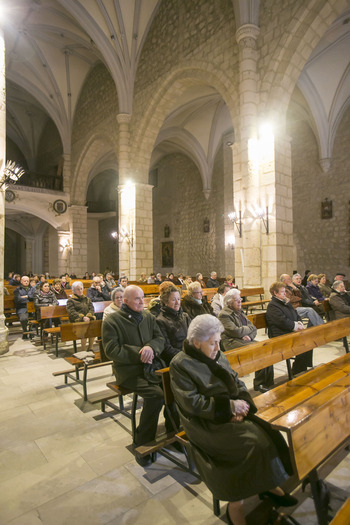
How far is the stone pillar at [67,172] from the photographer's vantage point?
18.1 metres

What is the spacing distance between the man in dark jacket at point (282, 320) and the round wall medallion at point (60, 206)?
638 inches

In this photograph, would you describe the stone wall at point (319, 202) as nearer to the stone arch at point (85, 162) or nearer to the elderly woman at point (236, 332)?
the stone arch at point (85, 162)

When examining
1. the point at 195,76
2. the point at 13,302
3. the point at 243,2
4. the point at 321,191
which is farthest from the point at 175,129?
the point at 13,302

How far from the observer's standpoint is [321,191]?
554 inches

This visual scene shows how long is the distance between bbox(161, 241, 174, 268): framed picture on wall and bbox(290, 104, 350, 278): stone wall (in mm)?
8721

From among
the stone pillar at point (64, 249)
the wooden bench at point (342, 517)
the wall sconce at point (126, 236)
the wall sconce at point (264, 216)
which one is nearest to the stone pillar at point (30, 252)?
the stone pillar at point (64, 249)

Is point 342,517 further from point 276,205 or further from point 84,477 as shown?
point 276,205

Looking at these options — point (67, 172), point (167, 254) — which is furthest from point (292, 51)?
point (167, 254)

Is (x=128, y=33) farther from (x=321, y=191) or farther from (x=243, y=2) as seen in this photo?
(x=321, y=191)

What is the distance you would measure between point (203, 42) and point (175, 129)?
7.46 m

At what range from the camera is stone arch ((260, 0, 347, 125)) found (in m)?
7.07

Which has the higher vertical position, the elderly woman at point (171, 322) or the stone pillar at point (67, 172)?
the stone pillar at point (67, 172)

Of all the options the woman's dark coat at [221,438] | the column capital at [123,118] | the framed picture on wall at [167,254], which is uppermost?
the column capital at [123,118]

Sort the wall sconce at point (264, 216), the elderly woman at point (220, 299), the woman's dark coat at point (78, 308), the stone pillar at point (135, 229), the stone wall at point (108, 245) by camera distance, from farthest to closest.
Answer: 1. the stone wall at point (108, 245)
2. the stone pillar at point (135, 229)
3. the wall sconce at point (264, 216)
4. the woman's dark coat at point (78, 308)
5. the elderly woman at point (220, 299)
